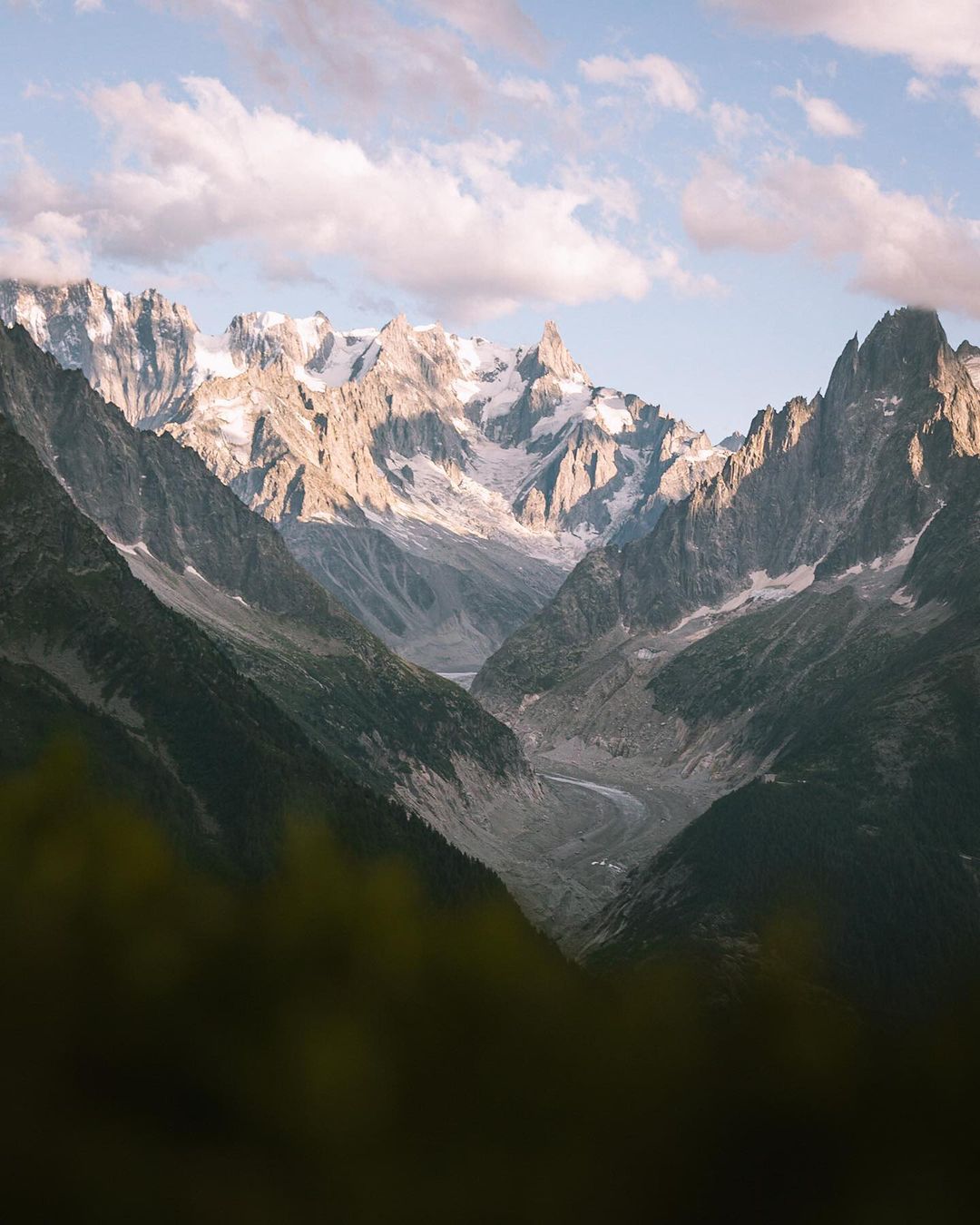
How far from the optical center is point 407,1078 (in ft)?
65.2

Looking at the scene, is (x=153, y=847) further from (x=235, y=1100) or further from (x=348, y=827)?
(x=348, y=827)

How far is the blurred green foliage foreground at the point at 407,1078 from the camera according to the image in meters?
18.0

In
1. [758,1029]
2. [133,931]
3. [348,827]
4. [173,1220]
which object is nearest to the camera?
[173,1220]

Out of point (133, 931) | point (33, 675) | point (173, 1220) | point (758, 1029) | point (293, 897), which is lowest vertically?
point (33, 675)

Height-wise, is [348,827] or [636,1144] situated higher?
[636,1144]

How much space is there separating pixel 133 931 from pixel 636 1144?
28.7 feet

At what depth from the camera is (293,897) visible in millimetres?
22953

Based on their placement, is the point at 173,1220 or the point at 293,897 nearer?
the point at 173,1220

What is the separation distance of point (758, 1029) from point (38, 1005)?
11.0 meters

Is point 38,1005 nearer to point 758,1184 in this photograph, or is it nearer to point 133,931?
point 133,931

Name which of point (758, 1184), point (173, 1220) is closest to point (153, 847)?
point (173, 1220)

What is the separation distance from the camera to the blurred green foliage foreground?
59.1 feet

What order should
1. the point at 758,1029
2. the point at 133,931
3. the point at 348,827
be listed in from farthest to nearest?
the point at 348,827 → the point at 133,931 → the point at 758,1029

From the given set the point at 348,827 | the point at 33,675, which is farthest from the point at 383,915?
the point at 33,675
